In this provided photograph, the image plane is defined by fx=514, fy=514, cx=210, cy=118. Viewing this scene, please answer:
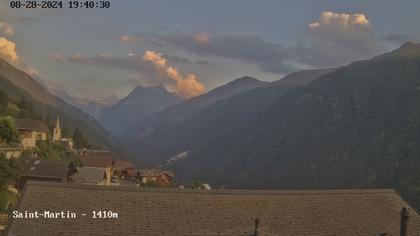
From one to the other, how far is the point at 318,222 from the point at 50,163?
2684 inches

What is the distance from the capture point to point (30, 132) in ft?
386

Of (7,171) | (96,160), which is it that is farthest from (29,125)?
(7,171)

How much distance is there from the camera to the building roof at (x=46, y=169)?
83312mm

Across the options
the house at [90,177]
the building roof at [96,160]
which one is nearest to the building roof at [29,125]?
the building roof at [96,160]

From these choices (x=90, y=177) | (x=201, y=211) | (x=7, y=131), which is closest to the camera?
(x=201, y=211)

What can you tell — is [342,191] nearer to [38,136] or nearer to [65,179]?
[65,179]

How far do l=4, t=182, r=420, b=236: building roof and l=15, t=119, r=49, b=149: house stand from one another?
89.7 meters

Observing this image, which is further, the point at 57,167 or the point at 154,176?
the point at 154,176

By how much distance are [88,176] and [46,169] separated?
1059cm

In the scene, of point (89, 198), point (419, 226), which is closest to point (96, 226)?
point (89, 198)

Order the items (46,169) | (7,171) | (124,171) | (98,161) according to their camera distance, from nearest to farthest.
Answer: (7,171) → (46,169) → (98,161) → (124,171)

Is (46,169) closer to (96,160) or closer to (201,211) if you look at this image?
(96,160)

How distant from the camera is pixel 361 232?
85.4 feet

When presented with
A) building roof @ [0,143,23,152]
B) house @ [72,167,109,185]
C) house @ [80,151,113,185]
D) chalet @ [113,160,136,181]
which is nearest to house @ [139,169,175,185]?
chalet @ [113,160,136,181]
